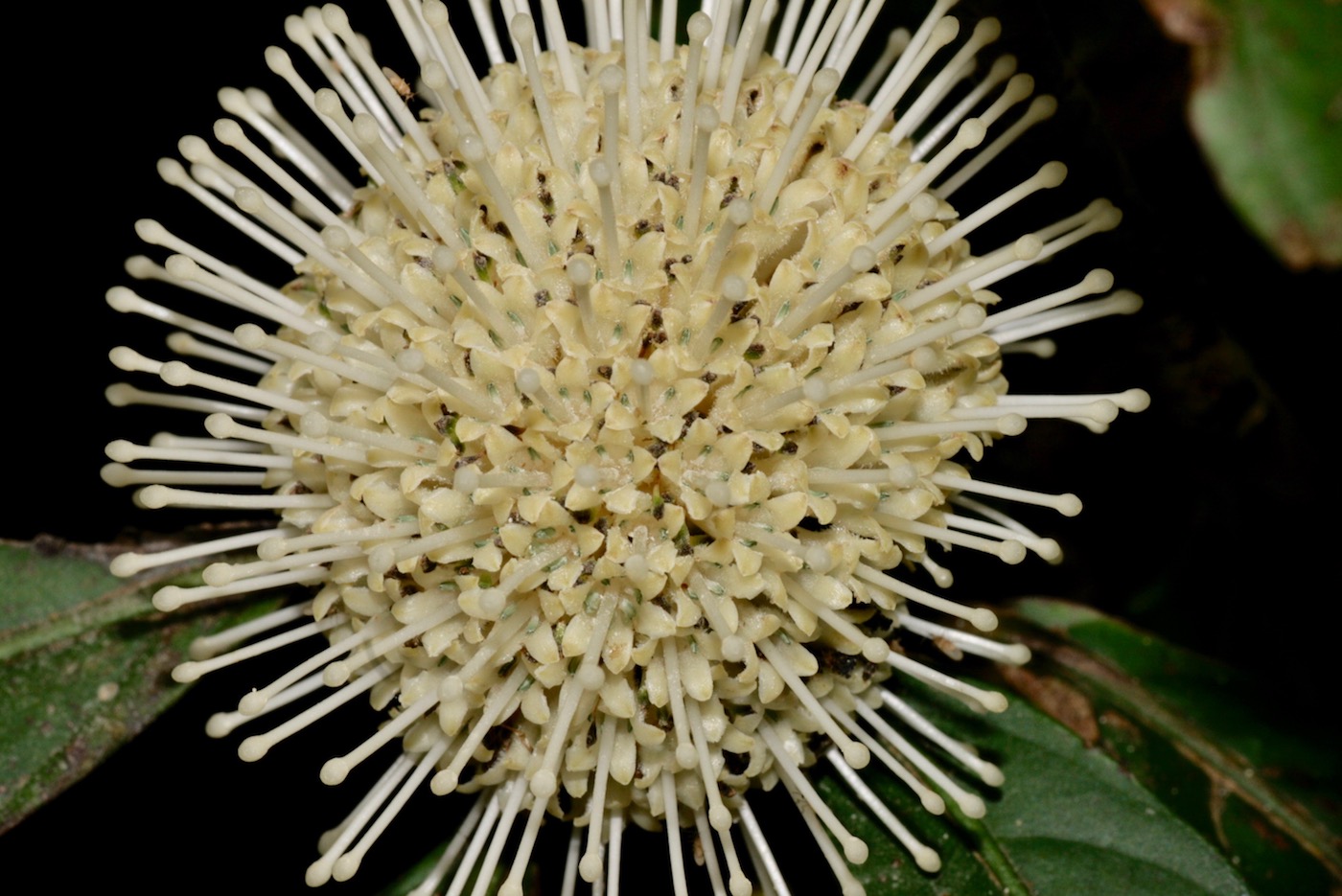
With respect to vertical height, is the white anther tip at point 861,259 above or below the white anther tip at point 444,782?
above

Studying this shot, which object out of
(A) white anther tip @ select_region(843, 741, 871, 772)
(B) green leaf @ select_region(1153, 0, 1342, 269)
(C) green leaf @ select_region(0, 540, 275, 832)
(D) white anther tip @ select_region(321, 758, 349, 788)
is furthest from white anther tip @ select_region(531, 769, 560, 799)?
(B) green leaf @ select_region(1153, 0, 1342, 269)

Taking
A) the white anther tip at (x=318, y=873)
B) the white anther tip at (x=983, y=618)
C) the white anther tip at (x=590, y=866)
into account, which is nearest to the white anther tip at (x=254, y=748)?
the white anther tip at (x=318, y=873)

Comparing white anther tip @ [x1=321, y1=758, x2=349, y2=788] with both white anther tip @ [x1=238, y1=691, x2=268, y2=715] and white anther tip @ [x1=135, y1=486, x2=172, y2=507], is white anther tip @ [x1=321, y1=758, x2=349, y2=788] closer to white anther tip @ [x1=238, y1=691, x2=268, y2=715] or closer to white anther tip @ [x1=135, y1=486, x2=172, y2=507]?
white anther tip @ [x1=238, y1=691, x2=268, y2=715]

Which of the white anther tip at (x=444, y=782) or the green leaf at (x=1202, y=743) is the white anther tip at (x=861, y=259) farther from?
the green leaf at (x=1202, y=743)

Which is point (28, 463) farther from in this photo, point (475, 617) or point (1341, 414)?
point (1341, 414)

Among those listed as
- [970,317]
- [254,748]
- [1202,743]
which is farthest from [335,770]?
[1202,743]

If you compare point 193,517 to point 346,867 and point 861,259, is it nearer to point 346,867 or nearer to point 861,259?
point 346,867
